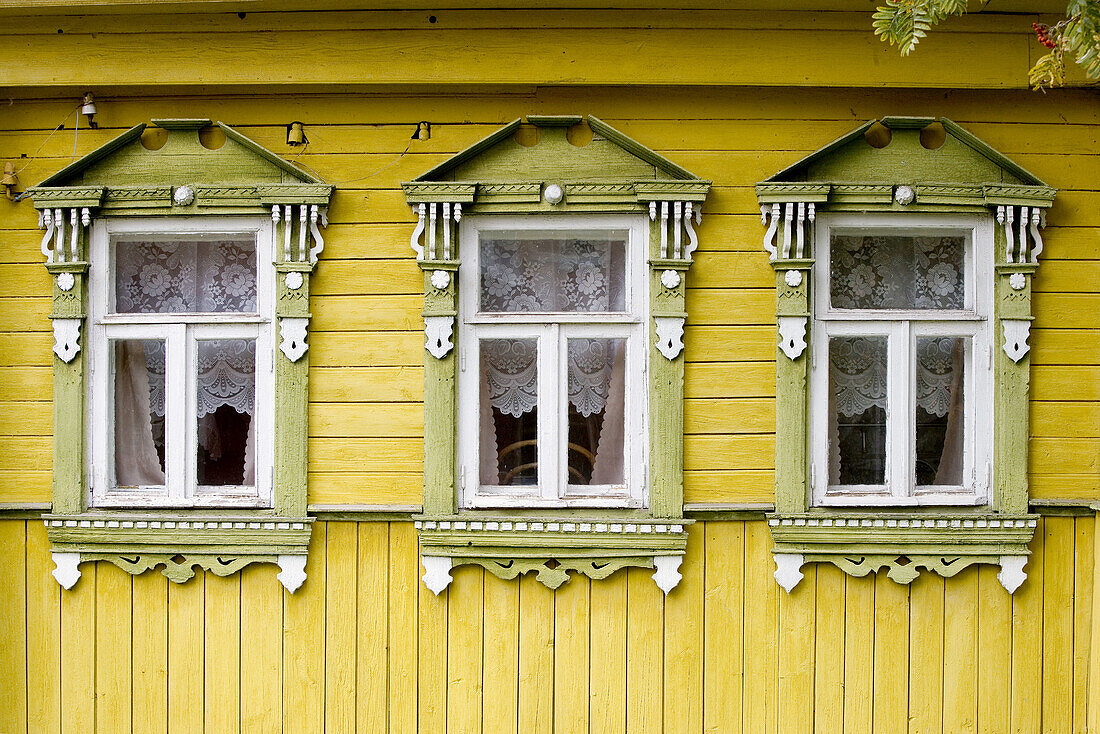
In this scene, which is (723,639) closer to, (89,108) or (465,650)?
(465,650)

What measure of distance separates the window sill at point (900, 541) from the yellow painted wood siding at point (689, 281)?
Result: 21cm

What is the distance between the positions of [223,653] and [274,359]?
1.29 metres

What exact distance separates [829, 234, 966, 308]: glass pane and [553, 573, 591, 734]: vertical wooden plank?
1.71 m

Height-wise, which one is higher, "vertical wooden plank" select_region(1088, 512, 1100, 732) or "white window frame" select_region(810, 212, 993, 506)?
"white window frame" select_region(810, 212, 993, 506)

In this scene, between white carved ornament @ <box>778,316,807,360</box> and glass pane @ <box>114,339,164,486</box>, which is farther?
glass pane @ <box>114,339,164,486</box>

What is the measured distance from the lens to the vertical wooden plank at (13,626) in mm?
3330

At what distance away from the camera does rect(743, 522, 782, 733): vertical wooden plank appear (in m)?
3.30

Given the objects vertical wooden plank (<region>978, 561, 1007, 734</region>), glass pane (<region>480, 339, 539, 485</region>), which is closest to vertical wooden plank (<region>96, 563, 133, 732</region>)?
glass pane (<region>480, 339, 539, 485</region>)

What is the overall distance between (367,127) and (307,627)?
2.18 m

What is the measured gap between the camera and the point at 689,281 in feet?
10.8

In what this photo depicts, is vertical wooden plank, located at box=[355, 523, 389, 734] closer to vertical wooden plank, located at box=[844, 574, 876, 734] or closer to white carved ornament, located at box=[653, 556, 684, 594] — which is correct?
white carved ornament, located at box=[653, 556, 684, 594]

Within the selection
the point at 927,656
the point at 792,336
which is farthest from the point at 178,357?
the point at 927,656

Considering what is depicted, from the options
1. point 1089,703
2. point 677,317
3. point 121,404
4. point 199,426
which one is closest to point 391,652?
point 199,426

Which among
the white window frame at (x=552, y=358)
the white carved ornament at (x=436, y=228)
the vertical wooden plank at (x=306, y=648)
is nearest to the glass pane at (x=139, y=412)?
the vertical wooden plank at (x=306, y=648)
